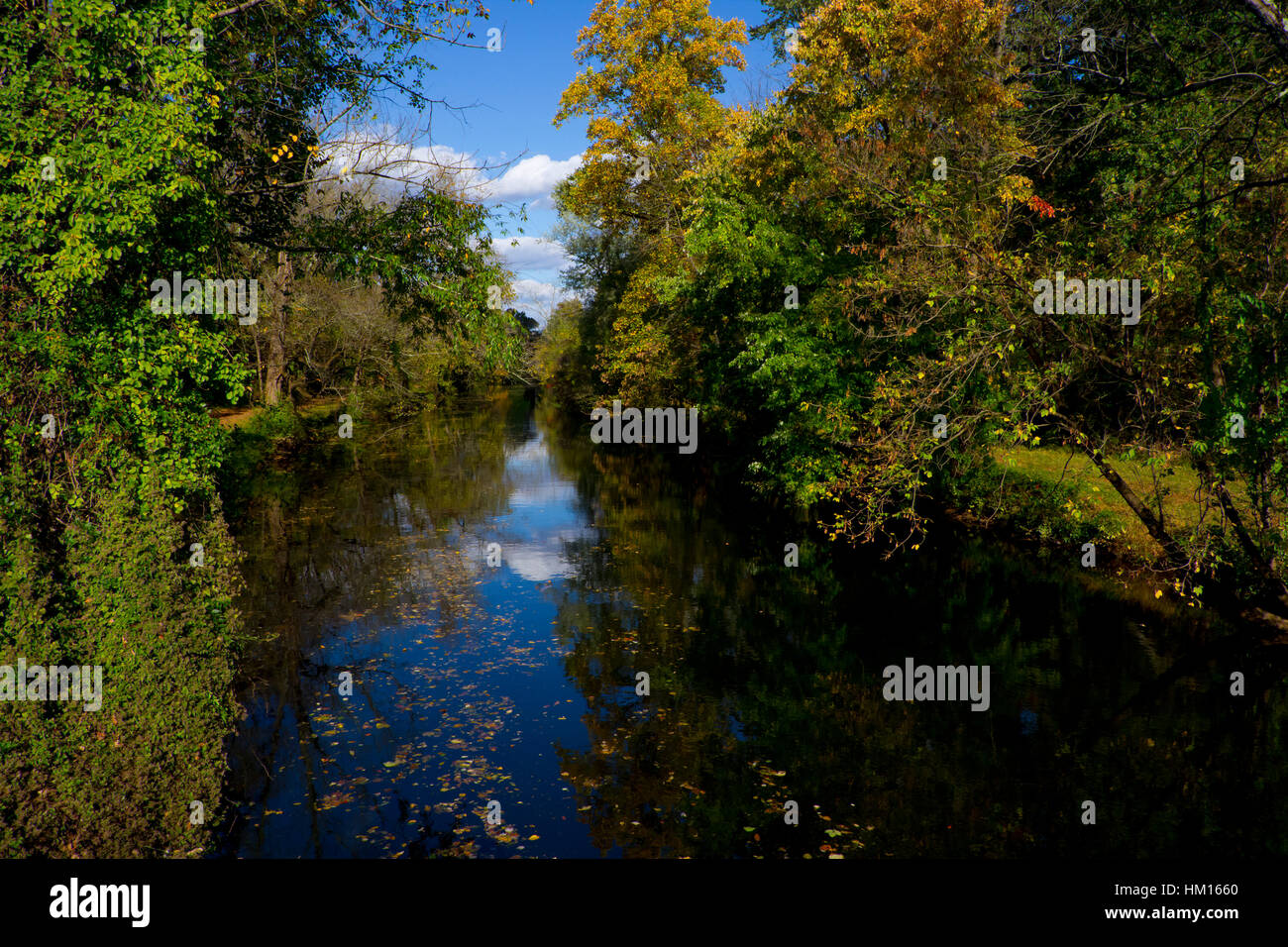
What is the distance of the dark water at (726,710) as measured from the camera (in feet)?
29.1

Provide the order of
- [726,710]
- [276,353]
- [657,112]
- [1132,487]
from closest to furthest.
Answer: [726,710]
[1132,487]
[657,112]
[276,353]

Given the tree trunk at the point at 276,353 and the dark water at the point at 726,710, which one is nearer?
the dark water at the point at 726,710

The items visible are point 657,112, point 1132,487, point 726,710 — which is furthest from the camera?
point 657,112

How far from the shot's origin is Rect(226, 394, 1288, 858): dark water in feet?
29.1

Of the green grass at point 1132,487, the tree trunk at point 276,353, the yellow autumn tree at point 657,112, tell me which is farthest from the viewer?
the tree trunk at point 276,353

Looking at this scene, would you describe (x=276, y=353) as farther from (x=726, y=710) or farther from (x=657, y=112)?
(x=726, y=710)

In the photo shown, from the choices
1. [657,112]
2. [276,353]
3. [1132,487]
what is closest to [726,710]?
[1132,487]

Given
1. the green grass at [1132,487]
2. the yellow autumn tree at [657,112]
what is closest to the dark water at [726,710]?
the green grass at [1132,487]

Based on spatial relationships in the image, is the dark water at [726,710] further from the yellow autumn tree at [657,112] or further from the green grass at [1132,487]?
the yellow autumn tree at [657,112]

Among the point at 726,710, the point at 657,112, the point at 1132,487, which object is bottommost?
the point at 726,710

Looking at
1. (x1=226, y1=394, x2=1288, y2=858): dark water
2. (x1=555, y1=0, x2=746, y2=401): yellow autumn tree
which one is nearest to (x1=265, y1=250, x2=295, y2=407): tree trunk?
(x1=555, y1=0, x2=746, y2=401): yellow autumn tree

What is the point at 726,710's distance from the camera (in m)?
12.0

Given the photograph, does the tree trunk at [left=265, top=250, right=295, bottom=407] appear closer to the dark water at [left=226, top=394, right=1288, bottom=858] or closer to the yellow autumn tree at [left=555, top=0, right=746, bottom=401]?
the yellow autumn tree at [left=555, top=0, right=746, bottom=401]
